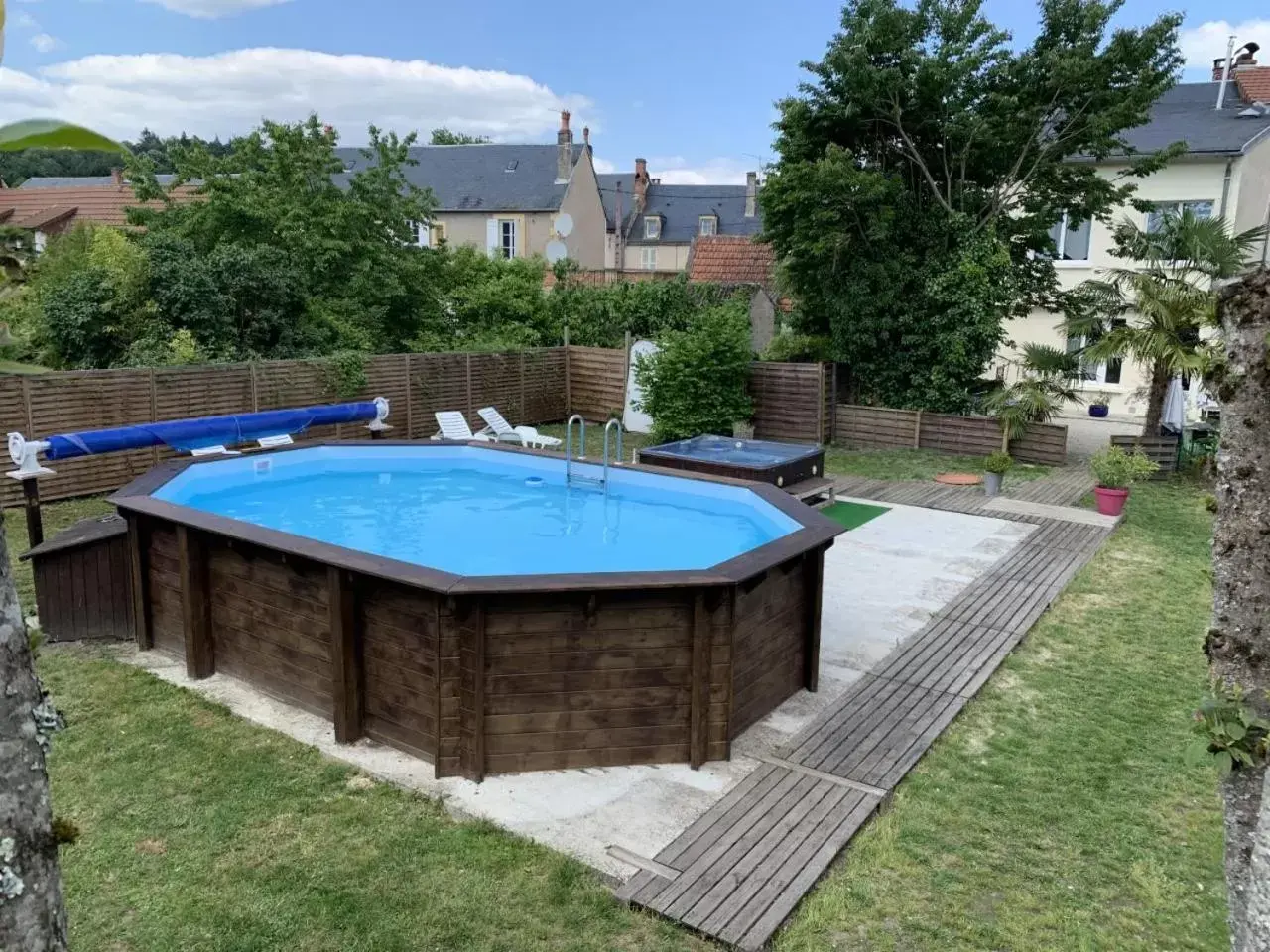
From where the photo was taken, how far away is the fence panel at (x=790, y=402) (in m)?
17.3

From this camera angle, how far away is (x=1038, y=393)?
15.3 metres

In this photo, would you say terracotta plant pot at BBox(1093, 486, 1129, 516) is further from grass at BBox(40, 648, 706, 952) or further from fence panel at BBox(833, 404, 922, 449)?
grass at BBox(40, 648, 706, 952)

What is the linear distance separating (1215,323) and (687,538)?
6.80 m

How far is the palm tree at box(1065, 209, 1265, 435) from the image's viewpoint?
1320 centimetres

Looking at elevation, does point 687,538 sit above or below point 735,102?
below

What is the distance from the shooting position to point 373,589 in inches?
226

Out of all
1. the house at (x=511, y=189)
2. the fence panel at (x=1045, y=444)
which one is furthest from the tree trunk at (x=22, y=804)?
the house at (x=511, y=189)

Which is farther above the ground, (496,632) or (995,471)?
(496,632)

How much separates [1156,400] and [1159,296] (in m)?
2.02

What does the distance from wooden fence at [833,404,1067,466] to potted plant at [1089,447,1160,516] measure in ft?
11.4

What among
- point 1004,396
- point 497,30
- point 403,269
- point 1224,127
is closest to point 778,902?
point 1004,396

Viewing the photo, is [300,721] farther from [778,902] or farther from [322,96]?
[322,96]

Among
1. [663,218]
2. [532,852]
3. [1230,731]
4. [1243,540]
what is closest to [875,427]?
[532,852]

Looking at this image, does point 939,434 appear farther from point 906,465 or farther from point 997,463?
point 997,463
